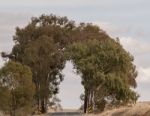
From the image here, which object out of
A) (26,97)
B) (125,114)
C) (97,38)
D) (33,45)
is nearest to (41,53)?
(33,45)

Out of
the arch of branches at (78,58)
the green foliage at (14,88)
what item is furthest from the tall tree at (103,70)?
the green foliage at (14,88)

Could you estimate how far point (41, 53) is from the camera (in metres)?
104

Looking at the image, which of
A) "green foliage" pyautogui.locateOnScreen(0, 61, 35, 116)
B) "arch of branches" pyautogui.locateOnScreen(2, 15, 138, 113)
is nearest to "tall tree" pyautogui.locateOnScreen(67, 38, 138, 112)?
"arch of branches" pyautogui.locateOnScreen(2, 15, 138, 113)

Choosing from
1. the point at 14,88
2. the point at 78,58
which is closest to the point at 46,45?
the point at 78,58

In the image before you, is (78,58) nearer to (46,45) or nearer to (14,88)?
(46,45)

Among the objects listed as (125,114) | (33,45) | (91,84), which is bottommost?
(125,114)

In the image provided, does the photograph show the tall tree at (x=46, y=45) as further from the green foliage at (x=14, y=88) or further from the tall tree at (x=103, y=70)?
the green foliage at (x=14, y=88)

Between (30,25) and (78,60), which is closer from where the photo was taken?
(78,60)

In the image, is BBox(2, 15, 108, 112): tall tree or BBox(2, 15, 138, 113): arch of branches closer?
BBox(2, 15, 138, 113): arch of branches

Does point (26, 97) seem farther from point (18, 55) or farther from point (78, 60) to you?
point (18, 55)

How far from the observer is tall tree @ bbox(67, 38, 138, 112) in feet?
311

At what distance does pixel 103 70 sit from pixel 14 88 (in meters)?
20.1

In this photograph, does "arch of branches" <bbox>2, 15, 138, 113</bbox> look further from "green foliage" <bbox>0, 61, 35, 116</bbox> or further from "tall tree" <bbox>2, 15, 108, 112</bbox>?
"green foliage" <bbox>0, 61, 35, 116</bbox>

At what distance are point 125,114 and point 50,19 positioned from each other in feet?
167
